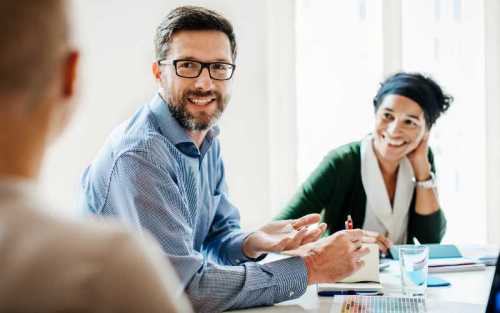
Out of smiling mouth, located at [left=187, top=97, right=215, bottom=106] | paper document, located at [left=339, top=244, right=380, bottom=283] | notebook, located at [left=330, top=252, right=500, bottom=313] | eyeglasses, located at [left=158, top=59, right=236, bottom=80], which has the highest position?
eyeglasses, located at [left=158, top=59, right=236, bottom=80]

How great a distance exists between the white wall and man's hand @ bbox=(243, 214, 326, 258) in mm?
1453

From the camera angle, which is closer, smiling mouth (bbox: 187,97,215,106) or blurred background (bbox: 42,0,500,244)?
smiling mouth (bbox: 187,97,215,106)

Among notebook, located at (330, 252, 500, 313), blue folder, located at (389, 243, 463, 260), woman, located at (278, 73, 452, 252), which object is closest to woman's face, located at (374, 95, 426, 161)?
woman, located at (278, 73, 452, 252)

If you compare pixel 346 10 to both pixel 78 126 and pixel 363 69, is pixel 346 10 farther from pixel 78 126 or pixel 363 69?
pixel 78 126

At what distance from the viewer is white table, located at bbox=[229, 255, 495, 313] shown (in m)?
1.56

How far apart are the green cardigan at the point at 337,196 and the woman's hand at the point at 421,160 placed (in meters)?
0.11

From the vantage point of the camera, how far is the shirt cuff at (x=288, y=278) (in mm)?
1575

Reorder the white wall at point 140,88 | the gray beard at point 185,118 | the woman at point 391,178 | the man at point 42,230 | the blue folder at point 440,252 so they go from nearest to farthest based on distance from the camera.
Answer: the man at point 42,230 → the gray beard at point 185,118 → the blue folder at point 440,252 → the woman at point 391,178 → the white wall at point 140,88

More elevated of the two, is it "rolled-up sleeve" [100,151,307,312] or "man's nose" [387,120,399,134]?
"man's nose" [387,120,399,134]

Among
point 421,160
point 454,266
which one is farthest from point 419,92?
point 454,266

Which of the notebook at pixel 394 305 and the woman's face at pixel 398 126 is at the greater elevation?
the woman's face at pixel 398 126

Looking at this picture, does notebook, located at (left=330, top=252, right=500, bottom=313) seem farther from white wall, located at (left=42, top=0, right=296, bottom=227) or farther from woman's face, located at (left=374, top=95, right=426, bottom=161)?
white wall, located at (left=42, top=0, right=296, bottom=227)

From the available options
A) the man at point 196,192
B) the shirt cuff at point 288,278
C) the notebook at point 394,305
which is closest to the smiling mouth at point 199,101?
the man at point 196,192

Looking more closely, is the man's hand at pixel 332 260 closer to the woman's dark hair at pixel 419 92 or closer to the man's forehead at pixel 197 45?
the man's forehead at pixel 197 45
